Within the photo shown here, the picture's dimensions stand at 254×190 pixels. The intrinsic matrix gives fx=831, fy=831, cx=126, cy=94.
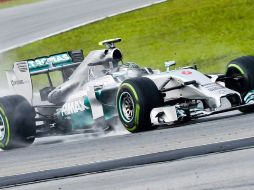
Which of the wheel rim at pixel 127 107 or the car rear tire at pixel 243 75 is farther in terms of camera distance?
the car rear tire at pixel 243 75

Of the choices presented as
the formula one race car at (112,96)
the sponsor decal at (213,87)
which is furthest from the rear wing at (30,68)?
the sponsor decal at (213,87)

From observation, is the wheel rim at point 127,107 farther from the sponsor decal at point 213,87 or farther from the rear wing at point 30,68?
the rear wing at point 30,68

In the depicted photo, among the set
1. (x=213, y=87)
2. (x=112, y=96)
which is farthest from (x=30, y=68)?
(x=213, y=87)

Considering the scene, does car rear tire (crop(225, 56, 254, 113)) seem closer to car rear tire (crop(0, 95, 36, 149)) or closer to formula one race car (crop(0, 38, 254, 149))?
formula one race car (crop(0, 38, 254, 149))

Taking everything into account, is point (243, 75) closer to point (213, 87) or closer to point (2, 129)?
point (213, 87)

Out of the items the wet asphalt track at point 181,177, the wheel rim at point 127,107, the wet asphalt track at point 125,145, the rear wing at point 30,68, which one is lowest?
the wet asphalt track at point 125,145

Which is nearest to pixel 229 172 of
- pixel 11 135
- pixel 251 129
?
pixel 251 129

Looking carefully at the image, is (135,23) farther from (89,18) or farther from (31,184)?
(31,184)

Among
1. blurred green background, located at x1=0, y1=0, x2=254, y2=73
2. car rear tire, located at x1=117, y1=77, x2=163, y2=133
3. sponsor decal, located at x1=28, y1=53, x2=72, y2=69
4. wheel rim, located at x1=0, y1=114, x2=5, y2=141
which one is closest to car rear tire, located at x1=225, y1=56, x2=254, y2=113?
car rear tire, located at x1=117, y1=77, x2=163, y2=133

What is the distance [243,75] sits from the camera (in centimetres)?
1177

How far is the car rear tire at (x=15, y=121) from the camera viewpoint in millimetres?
12316

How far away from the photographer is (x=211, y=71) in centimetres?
1730

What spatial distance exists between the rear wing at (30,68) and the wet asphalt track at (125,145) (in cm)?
195

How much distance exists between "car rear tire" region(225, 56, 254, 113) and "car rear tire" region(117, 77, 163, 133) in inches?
53.1
